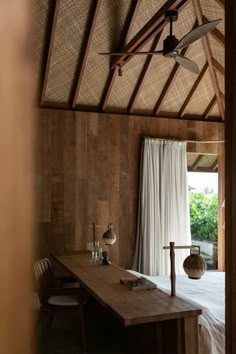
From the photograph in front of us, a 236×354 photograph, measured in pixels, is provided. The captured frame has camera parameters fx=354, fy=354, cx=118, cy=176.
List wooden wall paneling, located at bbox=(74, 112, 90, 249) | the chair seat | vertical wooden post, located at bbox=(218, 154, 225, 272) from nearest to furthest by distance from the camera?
the chair seat, wooden wall paneling, located at bbox=(74, 112, 90, 249), vertical wooden post, located at bbox=(218, 154, 225, 272)

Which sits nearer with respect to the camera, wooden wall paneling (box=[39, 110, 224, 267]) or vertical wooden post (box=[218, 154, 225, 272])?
wooden wall paneling (box=[39, 110, 224, 267])

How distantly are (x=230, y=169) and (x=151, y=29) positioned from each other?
345 cm

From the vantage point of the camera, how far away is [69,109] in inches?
222

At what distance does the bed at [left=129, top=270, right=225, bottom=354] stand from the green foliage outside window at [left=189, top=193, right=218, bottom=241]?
6.20 feet

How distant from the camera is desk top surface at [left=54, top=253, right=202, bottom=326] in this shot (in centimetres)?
220

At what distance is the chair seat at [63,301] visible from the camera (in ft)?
11.6

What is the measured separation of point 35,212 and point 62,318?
4.19 m

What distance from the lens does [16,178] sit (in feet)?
1.38

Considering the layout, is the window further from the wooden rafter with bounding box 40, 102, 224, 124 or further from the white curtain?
the wooden rafter with bounding box 40, 102, 224, 124

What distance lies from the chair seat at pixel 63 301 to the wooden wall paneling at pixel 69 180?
178cm

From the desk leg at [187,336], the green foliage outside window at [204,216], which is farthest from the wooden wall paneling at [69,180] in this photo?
the desk leg at [187,336]

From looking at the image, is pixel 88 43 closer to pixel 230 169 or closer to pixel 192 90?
pixel 192 90

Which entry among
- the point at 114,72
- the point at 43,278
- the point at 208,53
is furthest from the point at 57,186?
the point at 208,53

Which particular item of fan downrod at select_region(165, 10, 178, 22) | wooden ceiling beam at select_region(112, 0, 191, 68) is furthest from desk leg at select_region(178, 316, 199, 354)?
wooden ceiling beam at select_region(112, 0, 191, 68)
